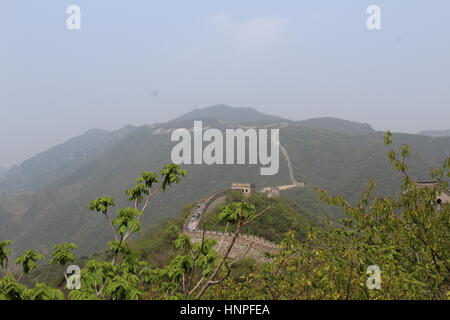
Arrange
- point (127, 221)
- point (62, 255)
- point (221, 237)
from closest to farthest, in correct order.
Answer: point (127, 221)
point (62, 255)
point (221, 237)

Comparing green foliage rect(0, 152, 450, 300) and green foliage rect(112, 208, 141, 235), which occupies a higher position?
green foliage rect(112, 208, 141, 235)

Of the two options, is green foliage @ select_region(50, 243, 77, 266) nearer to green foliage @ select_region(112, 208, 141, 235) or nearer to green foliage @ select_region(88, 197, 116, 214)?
green foliage @ select_region(88, 197, 116, 214)

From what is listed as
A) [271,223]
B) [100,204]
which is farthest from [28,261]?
[271,223]

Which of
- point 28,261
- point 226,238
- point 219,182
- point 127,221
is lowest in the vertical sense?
point 219,182

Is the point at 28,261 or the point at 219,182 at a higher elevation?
the point at 28,261

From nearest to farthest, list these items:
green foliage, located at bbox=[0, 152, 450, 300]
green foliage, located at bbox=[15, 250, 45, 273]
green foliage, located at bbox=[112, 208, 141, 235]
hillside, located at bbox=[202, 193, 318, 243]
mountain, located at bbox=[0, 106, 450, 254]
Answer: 1. green foliage, located at bbox=[0, 152, 450, 300]
2. green foliage, located at bbox=[112, 208, 141, 235]
3. green foliage, located at bbox=[15, 250, 45, 273]
4. hillside, located at bbox=[202, 193, 318, 243]
5. mountain, located at bbox=[0, 106, 450, 254]

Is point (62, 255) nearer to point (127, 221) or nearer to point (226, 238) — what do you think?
point (127, 221)

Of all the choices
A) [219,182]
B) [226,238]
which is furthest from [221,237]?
[219,182]

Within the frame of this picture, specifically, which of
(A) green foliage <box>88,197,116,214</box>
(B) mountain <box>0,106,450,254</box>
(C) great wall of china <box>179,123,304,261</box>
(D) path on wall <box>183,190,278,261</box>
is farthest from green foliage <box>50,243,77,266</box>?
(B) mountain <box>0,106,450,254</box>

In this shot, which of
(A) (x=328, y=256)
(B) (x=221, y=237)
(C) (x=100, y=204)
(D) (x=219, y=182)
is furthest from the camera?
(D) (x=219, y=182)

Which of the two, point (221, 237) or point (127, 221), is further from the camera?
point (221, 237)

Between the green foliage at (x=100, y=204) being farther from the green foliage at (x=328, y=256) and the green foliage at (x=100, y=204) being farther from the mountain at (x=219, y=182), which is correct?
the mountain at (x=219, y=182)

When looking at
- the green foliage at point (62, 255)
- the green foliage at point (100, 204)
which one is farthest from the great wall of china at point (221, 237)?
the green foliage at point (100, 204)
